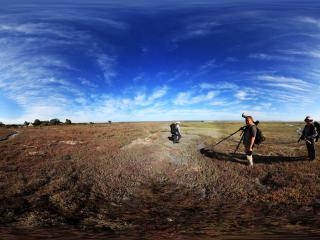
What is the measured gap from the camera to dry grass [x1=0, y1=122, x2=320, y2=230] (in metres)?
15.6

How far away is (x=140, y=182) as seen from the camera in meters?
21.4

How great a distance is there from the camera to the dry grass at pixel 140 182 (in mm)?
15555

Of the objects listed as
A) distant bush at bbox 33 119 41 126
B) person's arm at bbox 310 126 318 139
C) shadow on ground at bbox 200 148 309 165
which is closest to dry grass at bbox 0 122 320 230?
shadow on ground at bbox 200 148 309 165

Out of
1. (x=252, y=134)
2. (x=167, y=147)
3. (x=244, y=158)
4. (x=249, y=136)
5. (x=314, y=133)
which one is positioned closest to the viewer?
(x=314, y=133)

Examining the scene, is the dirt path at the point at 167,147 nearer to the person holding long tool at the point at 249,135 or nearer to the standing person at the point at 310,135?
the person holding long tool at the point at 249,135

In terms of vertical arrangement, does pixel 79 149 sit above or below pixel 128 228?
above

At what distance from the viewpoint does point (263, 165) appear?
23422 mm

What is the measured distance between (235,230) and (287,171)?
37.2 ft

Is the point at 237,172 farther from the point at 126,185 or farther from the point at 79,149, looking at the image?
the point at 79,149

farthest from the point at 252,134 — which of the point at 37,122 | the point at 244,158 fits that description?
→ the point at 37,122

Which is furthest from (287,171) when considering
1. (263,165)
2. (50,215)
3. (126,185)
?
(50,215)

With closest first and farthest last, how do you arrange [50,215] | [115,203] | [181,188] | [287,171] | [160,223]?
[160,223], [50,215], [115,203], [181,188], [287,171]

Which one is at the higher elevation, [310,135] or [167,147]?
[310,135]

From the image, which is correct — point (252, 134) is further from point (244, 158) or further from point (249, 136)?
point (244, 158)
